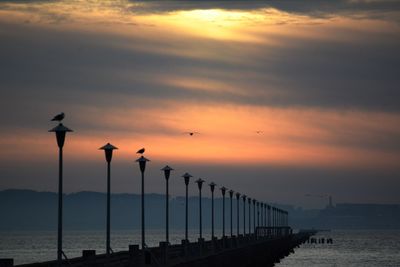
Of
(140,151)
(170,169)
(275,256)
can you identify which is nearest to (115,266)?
(140,151)

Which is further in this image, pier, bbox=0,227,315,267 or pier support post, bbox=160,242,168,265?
pier support post, bbox=160,242,168,265

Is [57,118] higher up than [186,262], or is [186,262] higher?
[57,118]

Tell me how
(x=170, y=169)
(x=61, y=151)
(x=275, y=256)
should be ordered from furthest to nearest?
1. (x=275, y=256)
2. (x=170, y=169)
3. (x=61, y=151)

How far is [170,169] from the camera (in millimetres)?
63344

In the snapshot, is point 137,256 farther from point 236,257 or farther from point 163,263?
point 236,257

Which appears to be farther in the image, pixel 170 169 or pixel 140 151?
pixel 170 169

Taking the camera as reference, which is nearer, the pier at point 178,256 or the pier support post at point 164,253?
the pier at point 178,256

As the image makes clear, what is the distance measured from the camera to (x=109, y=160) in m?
45.4

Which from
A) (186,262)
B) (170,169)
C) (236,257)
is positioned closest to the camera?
(186,262)

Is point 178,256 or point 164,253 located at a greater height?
point 164,253

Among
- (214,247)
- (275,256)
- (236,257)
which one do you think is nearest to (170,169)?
(214,247)

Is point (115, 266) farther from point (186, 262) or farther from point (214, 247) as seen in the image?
point (214, 247)

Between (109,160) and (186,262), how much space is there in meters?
6.88

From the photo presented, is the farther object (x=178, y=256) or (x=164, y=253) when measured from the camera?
(x=178, y=256)
